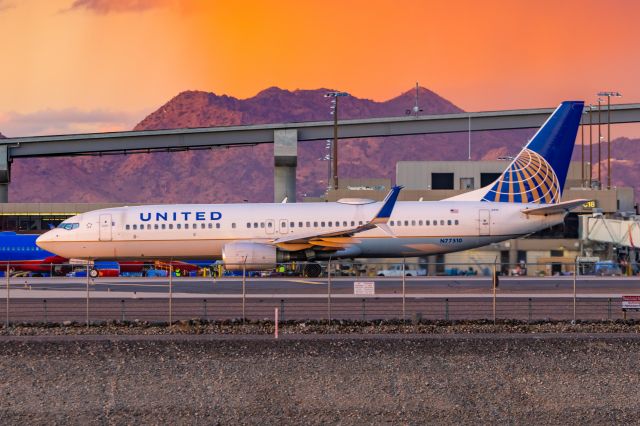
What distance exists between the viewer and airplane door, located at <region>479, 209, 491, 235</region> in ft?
183

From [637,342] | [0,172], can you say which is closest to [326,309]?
[637,342]

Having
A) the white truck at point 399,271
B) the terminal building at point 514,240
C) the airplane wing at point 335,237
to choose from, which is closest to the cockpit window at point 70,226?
the airplane wing at point 335,237

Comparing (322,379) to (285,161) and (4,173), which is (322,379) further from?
(4,173)

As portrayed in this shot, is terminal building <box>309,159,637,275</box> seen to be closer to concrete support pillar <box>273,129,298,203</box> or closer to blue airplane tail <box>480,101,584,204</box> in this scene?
→ blue airplane tail <box>480,101,584,204</box>

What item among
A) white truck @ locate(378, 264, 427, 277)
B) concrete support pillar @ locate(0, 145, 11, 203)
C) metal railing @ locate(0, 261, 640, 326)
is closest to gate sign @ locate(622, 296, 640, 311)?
metal railing @ locate(0, 261, 640, 326)

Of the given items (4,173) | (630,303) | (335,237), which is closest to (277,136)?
(4,173)

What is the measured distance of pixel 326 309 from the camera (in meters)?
37.7

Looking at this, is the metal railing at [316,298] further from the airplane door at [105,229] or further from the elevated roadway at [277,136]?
the elevated roadway at [277,136]

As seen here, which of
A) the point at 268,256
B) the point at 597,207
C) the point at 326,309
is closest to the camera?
the point at 326,309

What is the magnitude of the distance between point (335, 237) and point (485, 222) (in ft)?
26.2

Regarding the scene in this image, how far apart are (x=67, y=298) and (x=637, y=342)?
23240mm

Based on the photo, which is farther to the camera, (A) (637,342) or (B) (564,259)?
(B) (564,259)

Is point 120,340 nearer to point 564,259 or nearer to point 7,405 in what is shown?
point 7,405

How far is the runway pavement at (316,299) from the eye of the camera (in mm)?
36812
